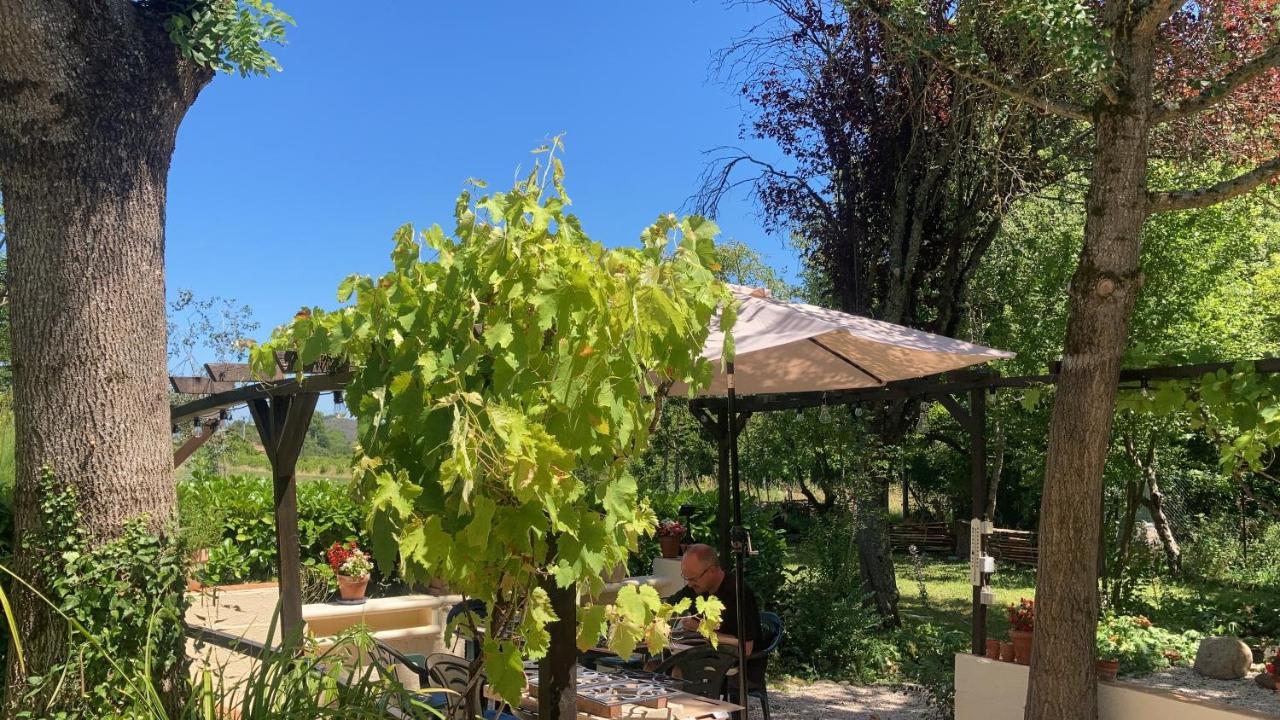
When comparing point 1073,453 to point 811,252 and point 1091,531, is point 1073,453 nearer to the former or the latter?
point 1091,531

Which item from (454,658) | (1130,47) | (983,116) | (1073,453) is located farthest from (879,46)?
(454,658)

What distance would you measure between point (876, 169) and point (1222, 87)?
5.80 meters

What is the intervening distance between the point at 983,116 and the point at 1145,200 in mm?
5314

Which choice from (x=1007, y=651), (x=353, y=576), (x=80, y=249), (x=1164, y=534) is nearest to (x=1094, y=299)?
(x=1007, y=651)

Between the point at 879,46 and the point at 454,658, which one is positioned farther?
the point at 879,46

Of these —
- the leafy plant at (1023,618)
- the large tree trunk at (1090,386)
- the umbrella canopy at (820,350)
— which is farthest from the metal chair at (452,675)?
the leafy plant at (1023,618)

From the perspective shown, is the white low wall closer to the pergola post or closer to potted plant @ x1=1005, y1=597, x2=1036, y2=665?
potted plant @ x1=1005, y1=597, x2=1036, y2=665

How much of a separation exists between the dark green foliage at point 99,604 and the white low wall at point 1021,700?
12.3ft

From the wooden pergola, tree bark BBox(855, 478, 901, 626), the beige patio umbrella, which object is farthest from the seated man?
tree bark BBox(855, 478, 901, 626)

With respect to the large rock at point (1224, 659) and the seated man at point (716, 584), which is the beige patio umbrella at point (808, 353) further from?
the large rock at point (1224, 659)

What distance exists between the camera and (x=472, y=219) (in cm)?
218

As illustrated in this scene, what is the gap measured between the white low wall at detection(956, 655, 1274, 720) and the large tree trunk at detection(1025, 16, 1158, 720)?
0.19 meters

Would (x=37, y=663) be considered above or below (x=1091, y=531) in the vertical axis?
below

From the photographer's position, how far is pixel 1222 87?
435 cm
